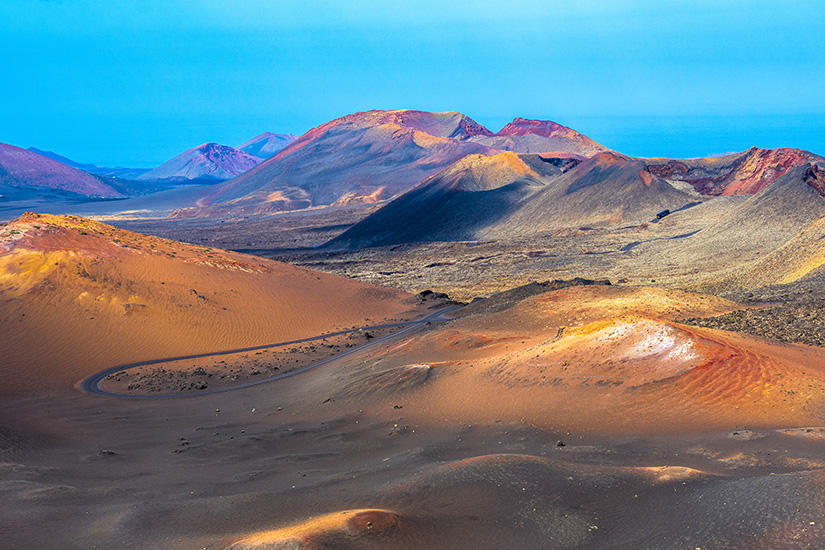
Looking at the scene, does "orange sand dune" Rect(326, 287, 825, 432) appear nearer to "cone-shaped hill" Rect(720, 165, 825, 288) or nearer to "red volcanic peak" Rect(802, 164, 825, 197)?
"cone-shaped hill" Rect(720, 165, 825, 288)

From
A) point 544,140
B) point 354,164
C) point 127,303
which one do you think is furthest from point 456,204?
point 544,140

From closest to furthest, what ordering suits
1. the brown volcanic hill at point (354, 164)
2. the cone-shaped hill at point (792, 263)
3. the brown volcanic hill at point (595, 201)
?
the cone-shaped hill at point (792, 263), the brown volcanic hill at point (595, 201), the brown volcanic hill at point (354, 164)

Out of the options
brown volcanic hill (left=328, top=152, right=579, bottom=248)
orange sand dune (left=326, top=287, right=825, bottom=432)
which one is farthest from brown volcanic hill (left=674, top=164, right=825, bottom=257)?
orange sand dune (left=326, top=287, right=825, bottom=432)

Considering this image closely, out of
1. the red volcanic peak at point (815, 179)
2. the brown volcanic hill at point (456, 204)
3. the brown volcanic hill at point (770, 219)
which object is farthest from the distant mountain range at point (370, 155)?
the red volcanic peak at point (815, 179)

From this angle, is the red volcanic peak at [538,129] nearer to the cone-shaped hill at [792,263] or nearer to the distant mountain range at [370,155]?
the distant mountain range at [370,155]

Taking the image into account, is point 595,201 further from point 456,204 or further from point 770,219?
point 770,219

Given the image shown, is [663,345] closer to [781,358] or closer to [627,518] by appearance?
[781,358]
